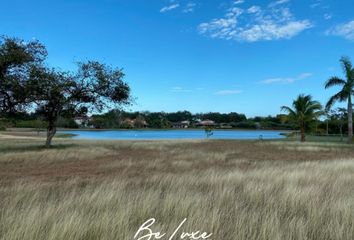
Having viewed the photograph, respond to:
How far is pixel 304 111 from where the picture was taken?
45.2m

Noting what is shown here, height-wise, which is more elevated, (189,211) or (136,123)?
(136,123)

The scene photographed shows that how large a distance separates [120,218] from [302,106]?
43742 millimetres

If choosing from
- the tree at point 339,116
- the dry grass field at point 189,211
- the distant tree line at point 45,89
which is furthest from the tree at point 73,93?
the tree at point 339,116

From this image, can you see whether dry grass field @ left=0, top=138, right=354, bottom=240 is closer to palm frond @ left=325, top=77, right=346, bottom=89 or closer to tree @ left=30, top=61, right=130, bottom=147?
tree @ left=30, top=61, right=130, bottom=147

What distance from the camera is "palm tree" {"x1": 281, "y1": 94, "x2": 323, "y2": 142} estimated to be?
44750 millimetres

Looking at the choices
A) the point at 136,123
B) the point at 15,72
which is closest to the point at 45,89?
the point at 15,72

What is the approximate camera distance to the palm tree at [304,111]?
147ft

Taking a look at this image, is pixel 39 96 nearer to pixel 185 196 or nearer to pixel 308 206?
pixel 185 196

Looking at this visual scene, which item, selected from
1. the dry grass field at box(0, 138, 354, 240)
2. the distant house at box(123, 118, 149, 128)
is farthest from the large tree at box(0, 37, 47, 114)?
the distant house at box(123, 118, 149, 128)

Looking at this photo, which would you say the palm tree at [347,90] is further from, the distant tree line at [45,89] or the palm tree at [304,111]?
the distant tree line at [45,89]

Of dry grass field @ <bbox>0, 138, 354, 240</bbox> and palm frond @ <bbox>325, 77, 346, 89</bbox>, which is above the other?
palm frond @ <bbox>325, 77, 346, 89</bbox>

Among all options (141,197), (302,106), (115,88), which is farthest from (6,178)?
(302,106)

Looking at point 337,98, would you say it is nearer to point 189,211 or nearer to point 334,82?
point 334,82

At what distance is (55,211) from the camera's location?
5414 mm
